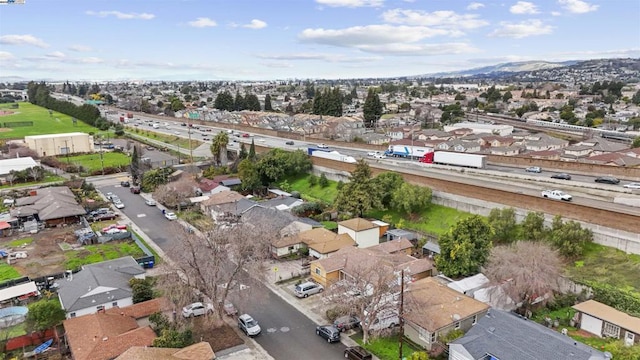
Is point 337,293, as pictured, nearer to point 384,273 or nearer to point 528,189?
point 384,273

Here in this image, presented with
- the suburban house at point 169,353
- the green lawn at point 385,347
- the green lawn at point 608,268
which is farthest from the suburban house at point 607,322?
the suburban house at point 169,353

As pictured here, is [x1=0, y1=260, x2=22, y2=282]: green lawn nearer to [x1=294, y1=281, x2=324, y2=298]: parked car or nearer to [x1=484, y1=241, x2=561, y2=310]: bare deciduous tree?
[x1=294, y1=281, x2=324, y2=298]: parked car

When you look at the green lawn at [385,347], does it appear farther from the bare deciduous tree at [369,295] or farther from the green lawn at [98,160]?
the green lawn at [98,160]

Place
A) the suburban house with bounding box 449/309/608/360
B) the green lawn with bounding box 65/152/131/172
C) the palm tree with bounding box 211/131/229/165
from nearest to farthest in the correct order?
the suburban house with bounding box 449/309/608/360
the palm tree with bounding box 211/131/229/165
the green lawn with bounding box 65/152/131/172

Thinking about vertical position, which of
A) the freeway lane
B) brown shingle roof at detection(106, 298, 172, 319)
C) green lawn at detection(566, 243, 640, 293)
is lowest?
the freeway lane

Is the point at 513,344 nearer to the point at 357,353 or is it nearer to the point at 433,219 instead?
the point at 357,353

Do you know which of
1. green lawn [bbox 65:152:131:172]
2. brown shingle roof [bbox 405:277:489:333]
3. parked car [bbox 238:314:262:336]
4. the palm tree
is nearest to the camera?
brown shingle roof [bbox 405:277:489:333]

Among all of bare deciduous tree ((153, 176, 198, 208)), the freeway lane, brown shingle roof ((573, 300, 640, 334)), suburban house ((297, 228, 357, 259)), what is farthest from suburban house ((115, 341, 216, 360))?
bare deciduous tree ((153, 176, 198, 208))
